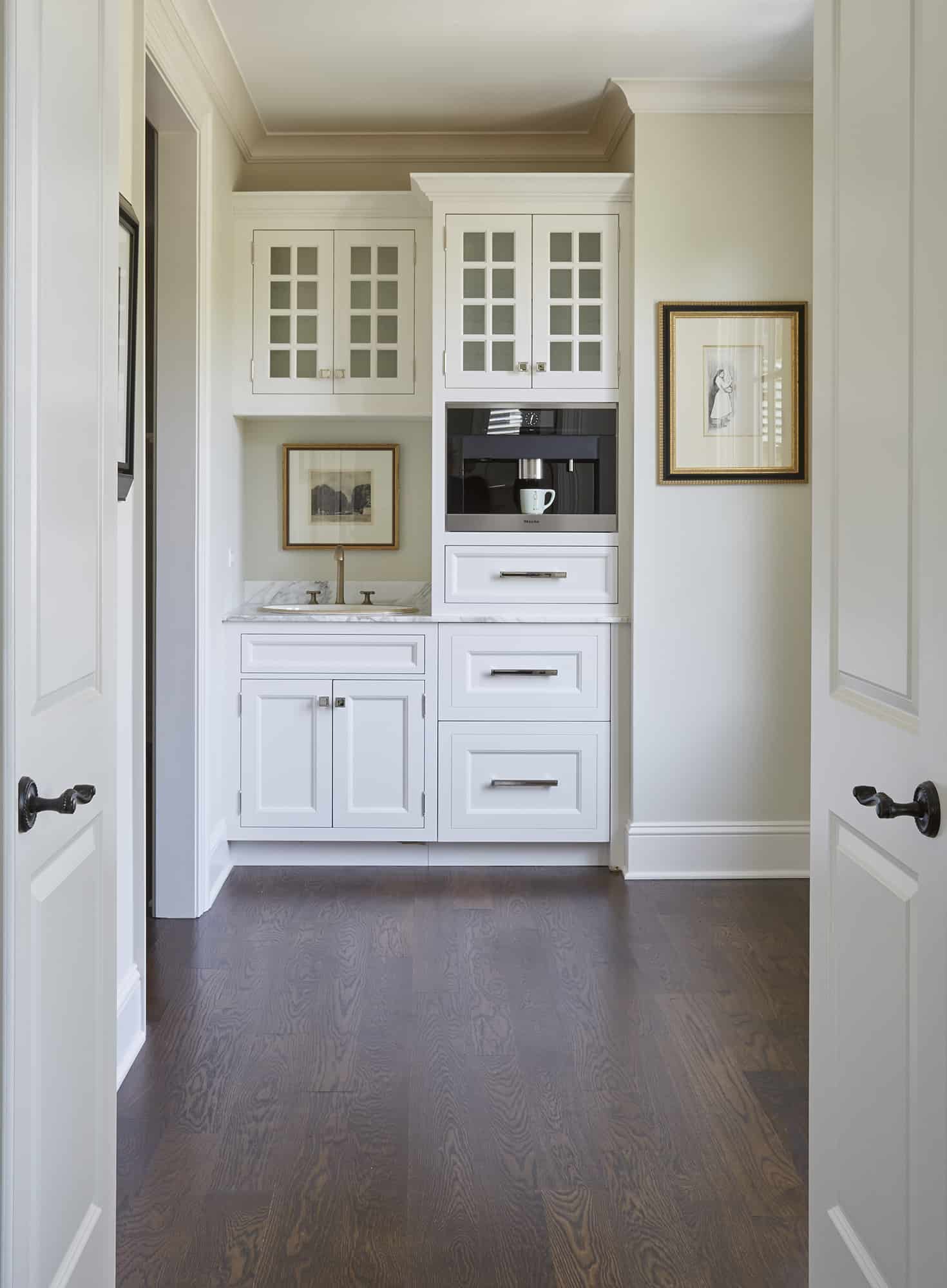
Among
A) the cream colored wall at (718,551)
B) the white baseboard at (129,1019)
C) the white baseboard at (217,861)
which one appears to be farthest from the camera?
the cream colored wall at (718,551)

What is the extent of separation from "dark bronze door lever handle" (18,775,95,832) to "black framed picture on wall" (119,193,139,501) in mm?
1325

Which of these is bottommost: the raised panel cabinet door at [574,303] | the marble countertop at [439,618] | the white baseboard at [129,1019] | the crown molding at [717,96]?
the white baseboard at [129,1019]

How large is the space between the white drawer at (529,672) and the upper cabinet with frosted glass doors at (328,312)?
3.13 ft

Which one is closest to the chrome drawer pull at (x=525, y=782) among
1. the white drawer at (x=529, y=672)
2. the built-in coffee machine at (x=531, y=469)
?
the white drawer at (x=529, y=672)

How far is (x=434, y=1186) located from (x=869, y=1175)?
938 millimetres

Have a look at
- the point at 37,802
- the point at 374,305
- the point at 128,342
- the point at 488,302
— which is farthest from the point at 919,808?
the point at 374,305

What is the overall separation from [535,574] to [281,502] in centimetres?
122

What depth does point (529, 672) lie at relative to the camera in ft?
13.5

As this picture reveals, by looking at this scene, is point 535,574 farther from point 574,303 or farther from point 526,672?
point 574,303

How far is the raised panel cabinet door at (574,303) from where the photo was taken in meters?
4.05

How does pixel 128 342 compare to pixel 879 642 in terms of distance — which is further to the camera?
pixel 128 342

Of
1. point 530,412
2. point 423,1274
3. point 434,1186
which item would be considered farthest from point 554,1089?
point 530,412

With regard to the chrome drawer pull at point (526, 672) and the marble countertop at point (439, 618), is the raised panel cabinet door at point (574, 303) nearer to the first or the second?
the marble countertop at point (439, 618)

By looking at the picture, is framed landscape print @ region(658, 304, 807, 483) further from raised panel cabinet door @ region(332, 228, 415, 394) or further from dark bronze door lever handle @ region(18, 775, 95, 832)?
dark bronze door lever handle @ region(18, 775, 95, 832)
